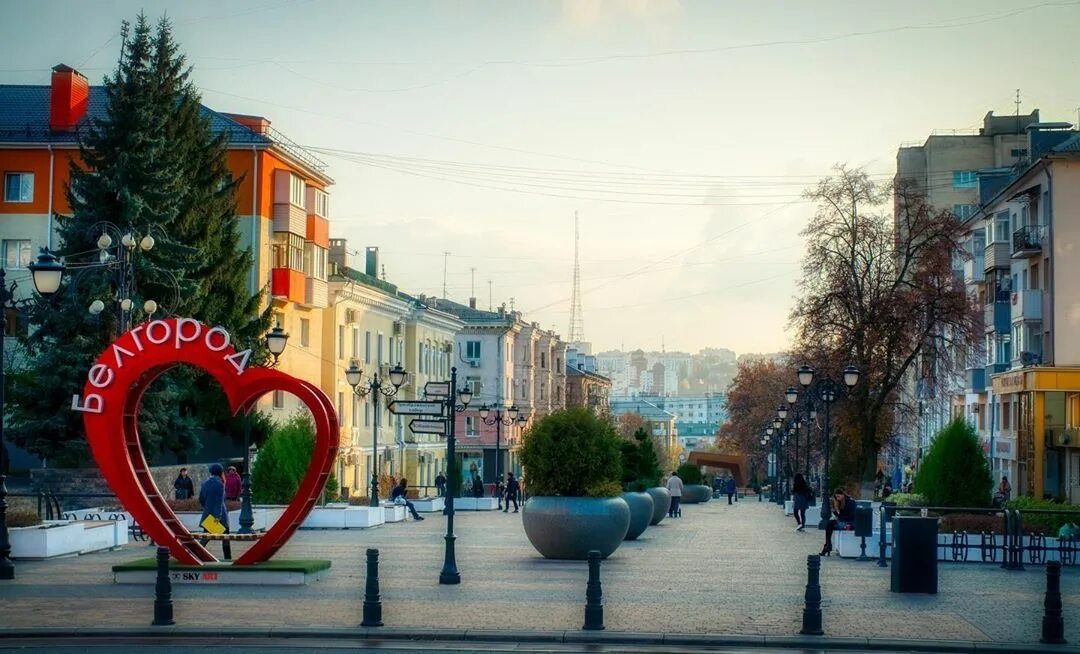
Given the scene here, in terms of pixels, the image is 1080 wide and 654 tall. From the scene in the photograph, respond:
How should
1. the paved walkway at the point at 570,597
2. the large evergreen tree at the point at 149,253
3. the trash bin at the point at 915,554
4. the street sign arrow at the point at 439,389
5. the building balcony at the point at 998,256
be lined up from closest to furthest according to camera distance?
the paved walkway at the point at 570,597, the trash bin at the point at 915,554, the street sign arrow at the point at 439,389, the large evergreen tree at the point at 149,253, the building balcony at the point at 998,256

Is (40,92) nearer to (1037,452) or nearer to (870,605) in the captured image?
(1037,452)

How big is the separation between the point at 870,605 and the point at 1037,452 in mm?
42978

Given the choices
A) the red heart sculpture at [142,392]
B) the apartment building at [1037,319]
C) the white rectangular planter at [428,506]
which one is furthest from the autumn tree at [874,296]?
the red heart sculpture at [142,392]

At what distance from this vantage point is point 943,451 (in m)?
31.4

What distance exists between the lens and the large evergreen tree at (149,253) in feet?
144

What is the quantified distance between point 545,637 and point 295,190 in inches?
1881

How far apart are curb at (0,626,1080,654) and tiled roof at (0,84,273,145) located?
41.5 metres

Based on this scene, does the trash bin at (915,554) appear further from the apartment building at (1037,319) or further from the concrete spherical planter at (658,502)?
the apartment building at (1037,319)

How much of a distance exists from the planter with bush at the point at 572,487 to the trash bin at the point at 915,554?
6.24 metres

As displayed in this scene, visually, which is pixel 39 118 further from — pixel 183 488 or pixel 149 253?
pixel 183 488

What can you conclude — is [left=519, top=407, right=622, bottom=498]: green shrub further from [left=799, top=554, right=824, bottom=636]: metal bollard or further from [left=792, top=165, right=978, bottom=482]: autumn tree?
[left=792, top=165, right=978, bottom=482]: autumn tree

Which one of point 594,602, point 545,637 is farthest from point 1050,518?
point 545,637

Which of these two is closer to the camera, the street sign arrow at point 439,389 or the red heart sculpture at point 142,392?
the red heart sculpture at point 142,392

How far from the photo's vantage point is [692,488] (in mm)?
76250
